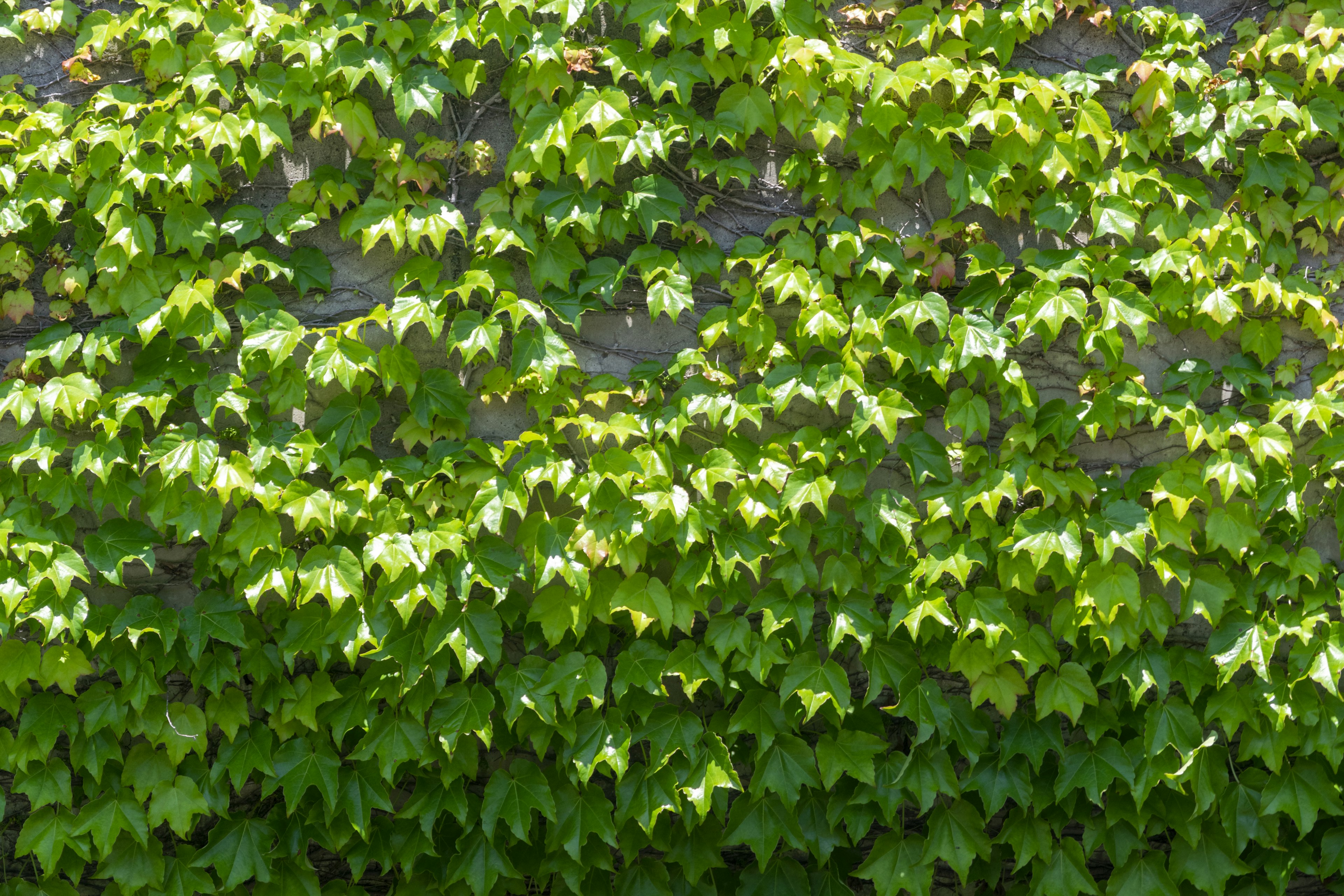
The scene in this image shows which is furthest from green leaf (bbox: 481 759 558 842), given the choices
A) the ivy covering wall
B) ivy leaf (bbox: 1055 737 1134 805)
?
ivy leaf (bbox: 1055 737 1134 805)

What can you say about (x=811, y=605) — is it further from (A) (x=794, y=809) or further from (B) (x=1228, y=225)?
(B) (x=1228, y=225)

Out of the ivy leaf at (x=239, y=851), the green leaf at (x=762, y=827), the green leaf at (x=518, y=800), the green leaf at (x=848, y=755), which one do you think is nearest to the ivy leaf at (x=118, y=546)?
the ivy leaf at (x=239, y=851)

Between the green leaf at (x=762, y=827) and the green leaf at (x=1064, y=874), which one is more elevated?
the green leaf at (x=762, y=827)

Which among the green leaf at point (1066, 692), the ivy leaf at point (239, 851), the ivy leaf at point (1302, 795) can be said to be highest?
the green leaf at point (1066, 692)

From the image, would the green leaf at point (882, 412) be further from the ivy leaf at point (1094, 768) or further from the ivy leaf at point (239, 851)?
the ivy leaf at point (239, 851)

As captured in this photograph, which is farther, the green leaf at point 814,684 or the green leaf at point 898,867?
the green leaf at point 898,867

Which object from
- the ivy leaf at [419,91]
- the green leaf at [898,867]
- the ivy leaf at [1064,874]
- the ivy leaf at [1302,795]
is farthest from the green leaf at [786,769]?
the ivy leaf at [419,91]

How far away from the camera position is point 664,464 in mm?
2688

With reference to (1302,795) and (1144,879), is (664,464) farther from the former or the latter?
(1302,795)

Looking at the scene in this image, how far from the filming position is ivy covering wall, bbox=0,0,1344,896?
8.87 ft

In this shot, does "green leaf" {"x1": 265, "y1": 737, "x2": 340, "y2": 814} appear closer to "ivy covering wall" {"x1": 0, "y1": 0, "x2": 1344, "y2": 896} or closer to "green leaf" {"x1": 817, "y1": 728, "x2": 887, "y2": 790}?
"ivy covering wall" {"x1": 0, "y1": 0, "x2": 1344, "y2": 896}

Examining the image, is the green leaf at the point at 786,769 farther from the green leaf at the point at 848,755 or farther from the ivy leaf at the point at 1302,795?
the ivy leaf at the point at 1302,795

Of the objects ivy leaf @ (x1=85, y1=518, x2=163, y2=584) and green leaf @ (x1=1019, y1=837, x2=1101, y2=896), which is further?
green leaf @ (x1=1019, y1=837, x2=1101, y2=896)

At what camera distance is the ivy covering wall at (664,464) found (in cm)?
271
